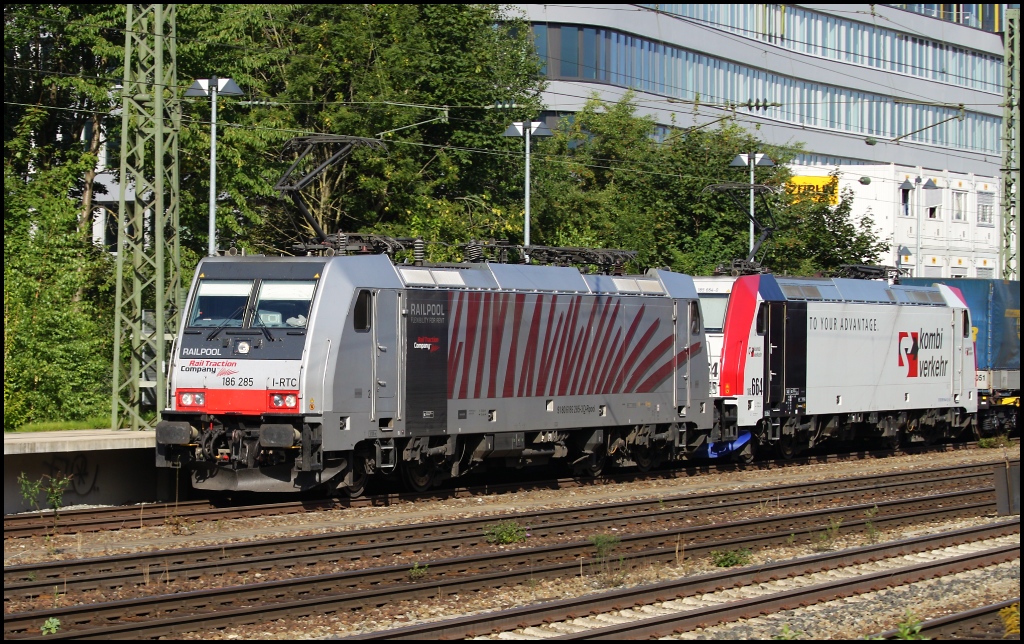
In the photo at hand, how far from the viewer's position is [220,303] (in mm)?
17703

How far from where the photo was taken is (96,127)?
38062mm

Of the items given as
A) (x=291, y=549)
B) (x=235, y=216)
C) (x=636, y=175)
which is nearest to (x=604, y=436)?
(x=291, y=549)

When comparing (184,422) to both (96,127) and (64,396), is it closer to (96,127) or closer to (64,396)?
(64,396)

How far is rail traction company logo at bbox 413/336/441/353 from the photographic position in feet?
61.1

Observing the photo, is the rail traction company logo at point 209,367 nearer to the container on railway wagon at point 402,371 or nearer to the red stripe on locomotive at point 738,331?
the container on railway wagon at point 402,371

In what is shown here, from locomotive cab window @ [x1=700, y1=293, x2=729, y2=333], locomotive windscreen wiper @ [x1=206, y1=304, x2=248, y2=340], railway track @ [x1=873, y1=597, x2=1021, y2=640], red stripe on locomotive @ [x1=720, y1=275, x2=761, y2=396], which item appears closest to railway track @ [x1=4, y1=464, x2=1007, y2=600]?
red stripe on locomotive @ [x1=720, y1=275, x2=761, y2=396]

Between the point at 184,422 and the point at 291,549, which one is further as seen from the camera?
the point at 184,422

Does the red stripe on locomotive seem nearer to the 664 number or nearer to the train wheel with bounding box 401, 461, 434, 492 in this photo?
the 664 number

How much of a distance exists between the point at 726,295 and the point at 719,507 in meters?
7.09

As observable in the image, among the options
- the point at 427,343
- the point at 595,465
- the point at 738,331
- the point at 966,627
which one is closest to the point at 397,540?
the point at 427,343

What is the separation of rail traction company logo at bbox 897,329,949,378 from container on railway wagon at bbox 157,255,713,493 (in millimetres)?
8289

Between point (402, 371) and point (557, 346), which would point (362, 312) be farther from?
point (557, 346)

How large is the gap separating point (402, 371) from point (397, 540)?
3742mm

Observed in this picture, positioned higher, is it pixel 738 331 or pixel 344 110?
pixel 344 110
